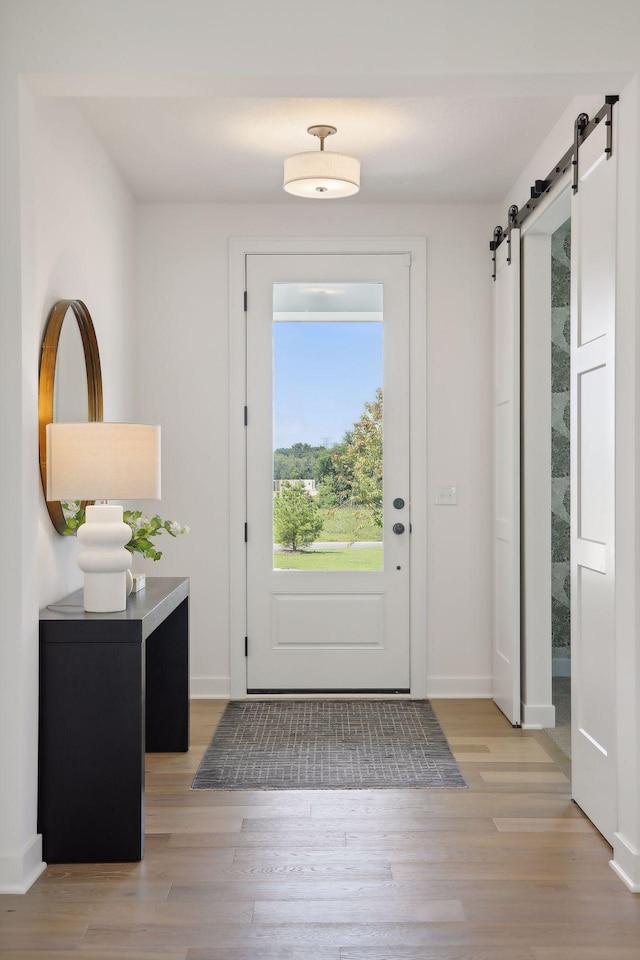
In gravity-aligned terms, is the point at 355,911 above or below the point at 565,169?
below

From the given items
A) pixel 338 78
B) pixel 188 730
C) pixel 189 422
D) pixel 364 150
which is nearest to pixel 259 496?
pixel 189 422

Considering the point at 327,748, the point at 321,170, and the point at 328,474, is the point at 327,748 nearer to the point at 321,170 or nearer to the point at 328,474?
the point at 328,474

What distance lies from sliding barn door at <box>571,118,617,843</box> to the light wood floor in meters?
0.25

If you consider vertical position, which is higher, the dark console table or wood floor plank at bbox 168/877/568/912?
the dark console table

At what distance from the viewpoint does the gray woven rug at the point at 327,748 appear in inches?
138

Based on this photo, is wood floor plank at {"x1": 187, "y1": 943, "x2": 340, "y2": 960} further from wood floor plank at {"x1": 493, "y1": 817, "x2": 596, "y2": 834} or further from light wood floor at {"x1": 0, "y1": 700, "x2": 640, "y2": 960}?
wood floor plank at {"x1": 493, "y1": 817, "x2": 596, "y2": 834}

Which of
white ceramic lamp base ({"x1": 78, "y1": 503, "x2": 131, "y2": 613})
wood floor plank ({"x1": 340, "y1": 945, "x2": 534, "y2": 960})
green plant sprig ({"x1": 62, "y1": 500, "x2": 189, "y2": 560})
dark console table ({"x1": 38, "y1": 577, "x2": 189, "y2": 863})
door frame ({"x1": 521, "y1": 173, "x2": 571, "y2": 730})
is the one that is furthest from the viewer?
door frame ({"x1": 521, "y1": 173, "x2": 571, "y2": 730})

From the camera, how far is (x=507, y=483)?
441 cm

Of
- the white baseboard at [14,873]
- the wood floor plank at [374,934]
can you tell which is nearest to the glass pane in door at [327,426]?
the white baseboard at [14,873]

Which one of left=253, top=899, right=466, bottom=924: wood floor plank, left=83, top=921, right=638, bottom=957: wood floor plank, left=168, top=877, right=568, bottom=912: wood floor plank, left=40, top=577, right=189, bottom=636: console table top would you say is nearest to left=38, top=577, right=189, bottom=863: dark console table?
left=40, top=577, right=189, bottom=636: console table top

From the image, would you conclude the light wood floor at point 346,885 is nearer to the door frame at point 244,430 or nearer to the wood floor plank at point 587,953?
the wood floor plank at point 587,953

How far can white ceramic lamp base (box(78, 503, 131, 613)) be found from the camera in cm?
289

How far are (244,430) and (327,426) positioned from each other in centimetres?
46

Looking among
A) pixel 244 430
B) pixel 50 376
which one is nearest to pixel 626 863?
pixel 50 376
